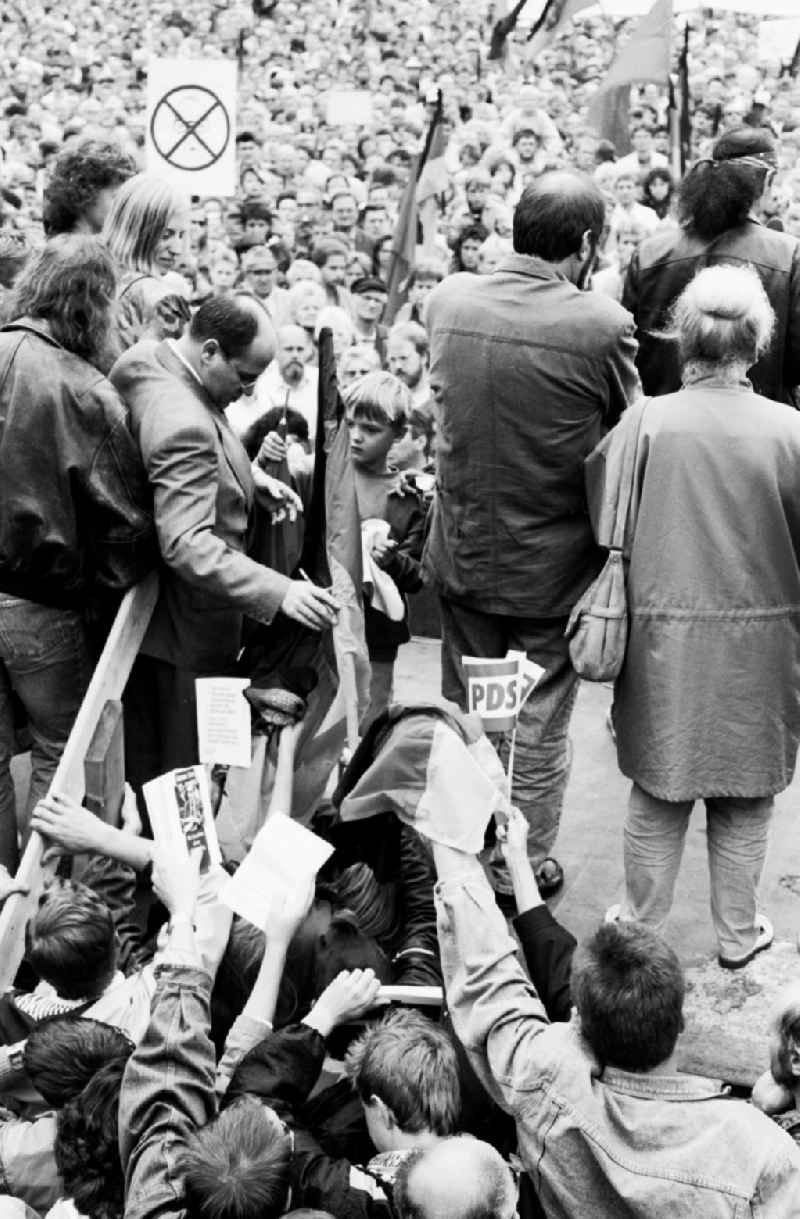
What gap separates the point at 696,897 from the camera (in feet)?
16.0

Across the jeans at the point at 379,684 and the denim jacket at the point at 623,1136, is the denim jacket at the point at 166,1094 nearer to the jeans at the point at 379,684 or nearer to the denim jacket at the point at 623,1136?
the denim jacket at the point at 623,1136

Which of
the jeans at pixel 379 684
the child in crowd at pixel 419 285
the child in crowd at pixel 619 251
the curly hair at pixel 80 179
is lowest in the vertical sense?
the jeans at pixel 379 684

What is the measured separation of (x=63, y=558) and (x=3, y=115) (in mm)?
14385

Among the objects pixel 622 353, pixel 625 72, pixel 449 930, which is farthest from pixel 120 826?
pixel 625 72

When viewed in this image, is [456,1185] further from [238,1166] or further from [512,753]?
[512,753]

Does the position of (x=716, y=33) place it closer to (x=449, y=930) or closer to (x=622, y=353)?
(x=622, y=353)

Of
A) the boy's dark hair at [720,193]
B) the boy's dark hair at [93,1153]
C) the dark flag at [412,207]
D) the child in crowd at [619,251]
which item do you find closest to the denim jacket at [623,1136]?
the boy's dark hair at [93,1153]

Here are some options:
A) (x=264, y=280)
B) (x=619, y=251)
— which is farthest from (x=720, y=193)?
(x=619, y=251)

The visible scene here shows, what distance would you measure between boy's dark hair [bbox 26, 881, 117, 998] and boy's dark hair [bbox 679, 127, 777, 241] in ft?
8.85

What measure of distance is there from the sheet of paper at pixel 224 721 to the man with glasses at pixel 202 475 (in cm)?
24

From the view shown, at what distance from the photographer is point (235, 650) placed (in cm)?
457

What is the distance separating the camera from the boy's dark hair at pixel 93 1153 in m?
2.90

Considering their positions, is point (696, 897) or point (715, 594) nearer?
point (715, 594)

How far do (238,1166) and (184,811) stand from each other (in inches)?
47.6
